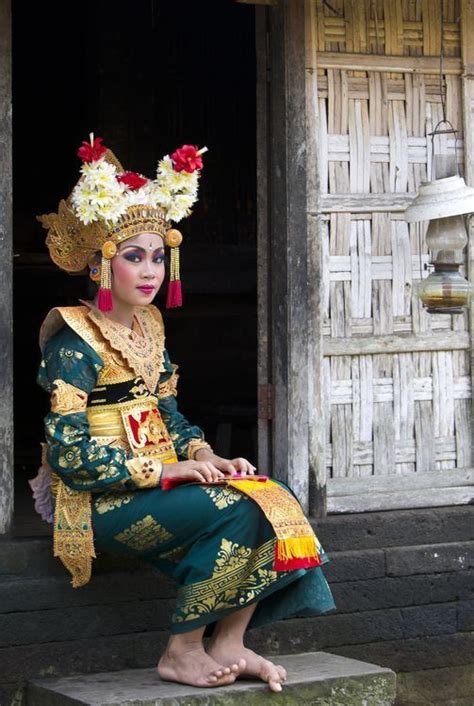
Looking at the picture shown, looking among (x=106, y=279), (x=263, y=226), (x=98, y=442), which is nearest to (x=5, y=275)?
(x=106, y=279)

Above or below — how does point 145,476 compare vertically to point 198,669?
above

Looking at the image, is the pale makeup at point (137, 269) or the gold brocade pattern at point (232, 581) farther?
the pale makeup at point (137, 269)

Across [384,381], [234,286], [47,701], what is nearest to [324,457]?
[384,381]

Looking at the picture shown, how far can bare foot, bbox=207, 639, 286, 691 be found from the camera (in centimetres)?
488

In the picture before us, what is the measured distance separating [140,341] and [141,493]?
623mm

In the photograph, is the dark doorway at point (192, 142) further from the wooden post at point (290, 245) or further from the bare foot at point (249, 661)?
the bare foot at point (249, 661)

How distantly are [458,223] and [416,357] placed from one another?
25.2 inches

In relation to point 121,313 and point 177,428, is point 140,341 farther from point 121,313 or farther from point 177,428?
point 177,428

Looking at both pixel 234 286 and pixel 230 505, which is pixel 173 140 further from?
pixel 230 505

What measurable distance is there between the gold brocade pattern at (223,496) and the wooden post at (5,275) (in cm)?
89

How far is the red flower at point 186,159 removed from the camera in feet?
16.3

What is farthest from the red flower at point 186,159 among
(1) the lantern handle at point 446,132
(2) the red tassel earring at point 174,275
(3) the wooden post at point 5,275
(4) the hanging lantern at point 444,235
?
(1) the lantern handle at point 446,132

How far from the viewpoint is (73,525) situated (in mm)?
4938

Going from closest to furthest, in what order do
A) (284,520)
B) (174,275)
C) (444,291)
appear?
1. (284,520)
2. (174,275)
3. (444,291)
